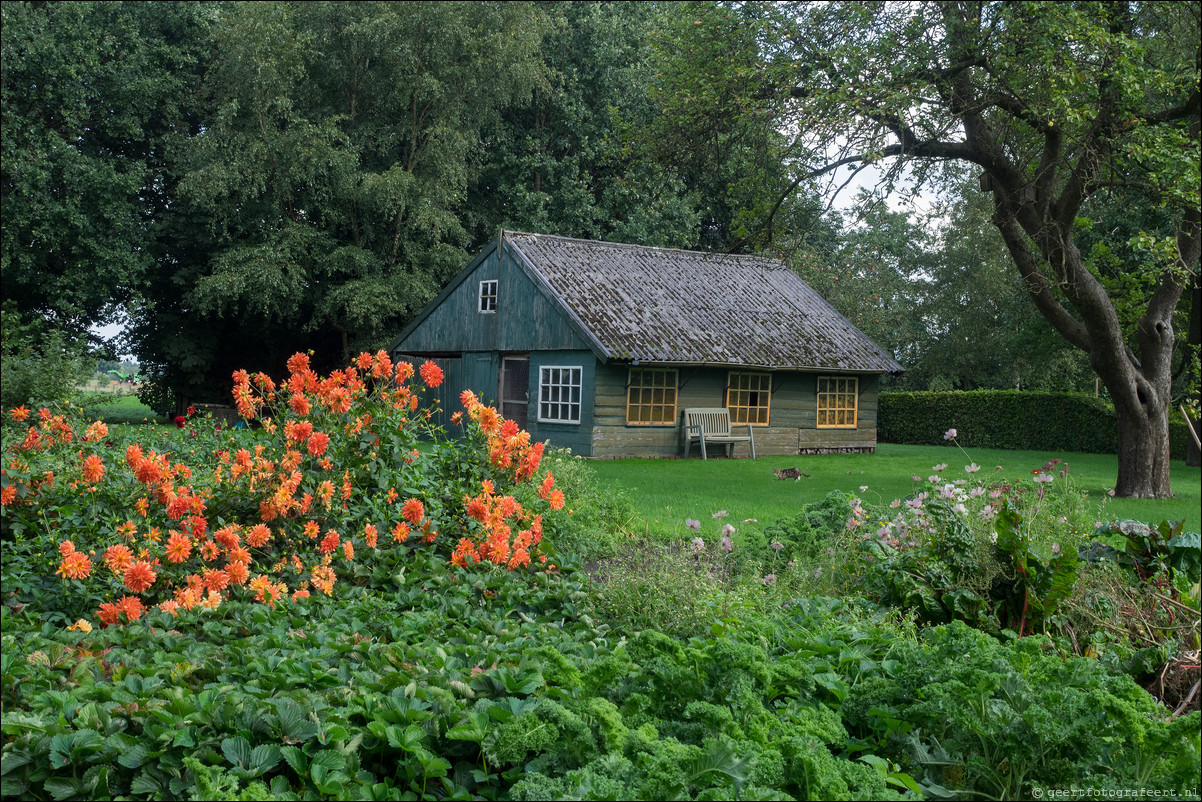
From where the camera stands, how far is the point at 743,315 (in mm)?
22469

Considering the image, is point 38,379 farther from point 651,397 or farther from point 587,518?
point 651,397

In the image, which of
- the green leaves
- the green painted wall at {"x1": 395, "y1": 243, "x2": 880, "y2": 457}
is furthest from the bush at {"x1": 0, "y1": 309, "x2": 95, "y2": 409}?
the green leaves

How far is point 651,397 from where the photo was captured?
780 inches

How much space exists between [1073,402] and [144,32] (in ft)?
93.2

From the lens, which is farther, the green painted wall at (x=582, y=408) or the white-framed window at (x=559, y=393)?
the white-framed window at (x=559, y=393)

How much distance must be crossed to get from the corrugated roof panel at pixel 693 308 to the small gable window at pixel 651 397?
0.72 meters

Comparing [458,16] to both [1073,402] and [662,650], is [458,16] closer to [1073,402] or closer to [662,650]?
[1073,402]

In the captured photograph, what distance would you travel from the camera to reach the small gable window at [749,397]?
21.2 meters

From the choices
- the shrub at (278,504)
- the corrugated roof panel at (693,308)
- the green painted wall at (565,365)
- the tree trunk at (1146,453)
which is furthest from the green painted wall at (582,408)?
the shrub at (278,504)

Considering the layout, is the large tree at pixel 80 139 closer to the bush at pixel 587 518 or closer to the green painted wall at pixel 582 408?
the green painted wall at pixel 582 408

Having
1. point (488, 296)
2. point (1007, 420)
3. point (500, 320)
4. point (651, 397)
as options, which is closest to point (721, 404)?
point (651, 397)

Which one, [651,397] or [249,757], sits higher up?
[651,397]

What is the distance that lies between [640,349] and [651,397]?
1.37m

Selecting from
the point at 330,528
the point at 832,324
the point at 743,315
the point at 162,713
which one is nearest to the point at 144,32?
the point at 743,315
